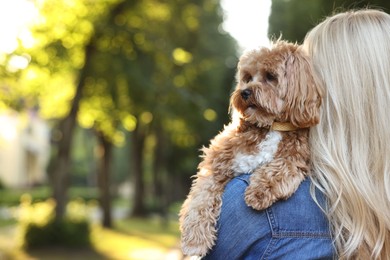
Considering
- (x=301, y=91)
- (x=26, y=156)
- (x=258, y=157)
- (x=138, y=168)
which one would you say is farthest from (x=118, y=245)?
(x=26, y=156)

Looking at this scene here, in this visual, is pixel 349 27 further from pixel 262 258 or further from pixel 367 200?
pixel 262 258

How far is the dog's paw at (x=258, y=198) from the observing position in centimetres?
200

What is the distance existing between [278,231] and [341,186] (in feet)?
0.89

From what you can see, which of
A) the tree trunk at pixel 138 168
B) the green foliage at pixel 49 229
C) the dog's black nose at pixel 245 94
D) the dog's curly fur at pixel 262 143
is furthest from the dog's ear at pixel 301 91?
the tree trunk at pixel 138 168

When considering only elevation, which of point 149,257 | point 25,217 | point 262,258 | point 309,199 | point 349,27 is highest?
point 25,217

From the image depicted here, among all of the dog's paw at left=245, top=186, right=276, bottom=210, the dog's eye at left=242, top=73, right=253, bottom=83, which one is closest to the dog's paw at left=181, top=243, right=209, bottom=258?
the dog's paw at left=245, top=186, right=276, bottom=210

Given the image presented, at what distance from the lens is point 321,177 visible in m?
2.06

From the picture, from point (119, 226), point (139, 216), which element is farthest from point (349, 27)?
point (139, 216)

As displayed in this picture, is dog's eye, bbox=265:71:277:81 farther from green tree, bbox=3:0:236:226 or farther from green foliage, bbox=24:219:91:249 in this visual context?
green foliage, bbox=24:219:91:249

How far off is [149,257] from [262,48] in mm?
16393

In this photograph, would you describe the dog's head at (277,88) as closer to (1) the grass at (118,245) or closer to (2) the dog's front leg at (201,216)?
(2) the dog's front leg at (201,216)

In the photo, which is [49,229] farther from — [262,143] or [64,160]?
[262,143]

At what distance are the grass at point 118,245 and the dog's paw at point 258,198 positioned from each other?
15013mm

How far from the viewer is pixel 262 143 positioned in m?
2.32
